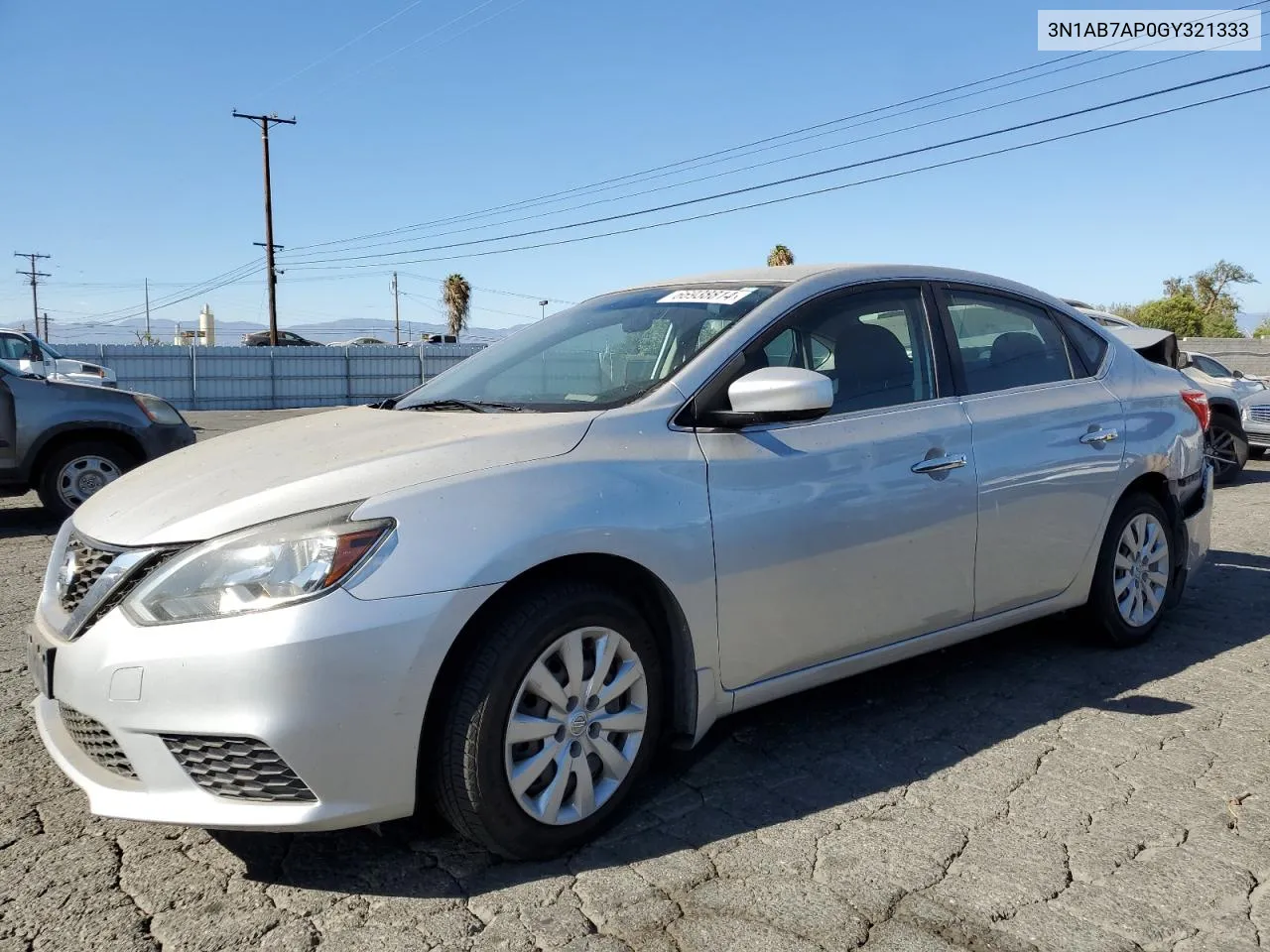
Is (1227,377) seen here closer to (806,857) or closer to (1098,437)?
(1098,437)

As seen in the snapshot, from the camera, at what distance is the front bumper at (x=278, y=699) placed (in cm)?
241

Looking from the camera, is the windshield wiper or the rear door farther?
the rear door

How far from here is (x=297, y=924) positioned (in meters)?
2.51

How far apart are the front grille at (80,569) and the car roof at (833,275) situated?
220 cm

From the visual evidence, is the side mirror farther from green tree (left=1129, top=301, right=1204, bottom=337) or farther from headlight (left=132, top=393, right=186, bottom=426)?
green tree (left=1129, top=301, right=1204, bottom=337)

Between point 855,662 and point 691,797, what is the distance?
0.74 metres

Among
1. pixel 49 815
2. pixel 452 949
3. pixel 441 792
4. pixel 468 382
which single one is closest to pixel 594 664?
pixel 441 792

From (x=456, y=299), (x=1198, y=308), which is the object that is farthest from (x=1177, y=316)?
(x=456, y=299)

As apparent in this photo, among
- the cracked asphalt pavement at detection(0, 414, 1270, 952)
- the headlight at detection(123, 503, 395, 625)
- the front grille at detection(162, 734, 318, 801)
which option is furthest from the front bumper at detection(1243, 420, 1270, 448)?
the front grille at detection(162, 734, 318, 801)

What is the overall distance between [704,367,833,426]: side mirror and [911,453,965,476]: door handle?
2.00ft

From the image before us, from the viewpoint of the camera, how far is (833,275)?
12.4 feet

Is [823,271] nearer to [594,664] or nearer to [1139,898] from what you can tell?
[594,664]

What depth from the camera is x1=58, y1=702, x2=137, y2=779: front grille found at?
2.58m

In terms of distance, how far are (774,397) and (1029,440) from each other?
1443 millimetres
